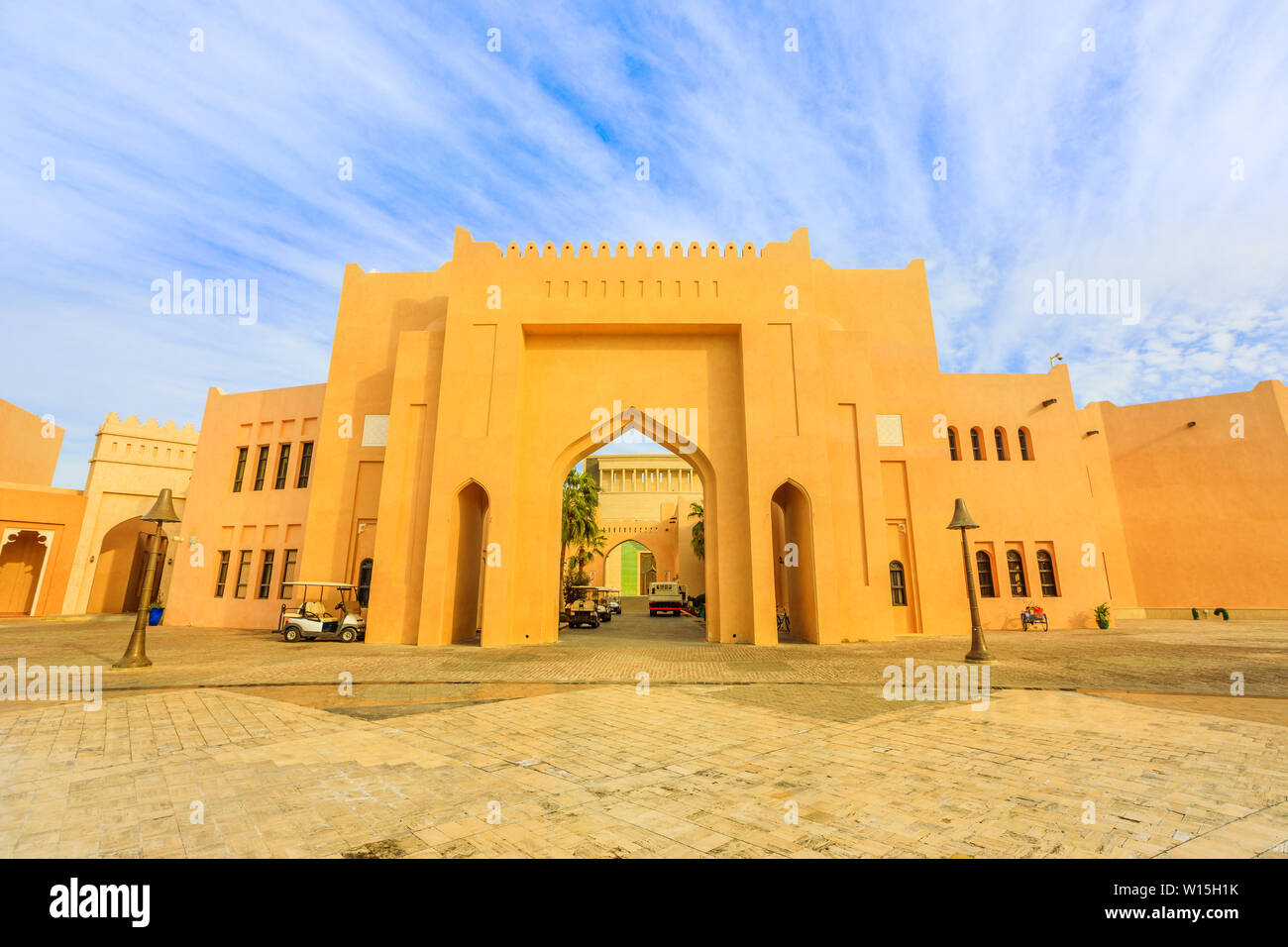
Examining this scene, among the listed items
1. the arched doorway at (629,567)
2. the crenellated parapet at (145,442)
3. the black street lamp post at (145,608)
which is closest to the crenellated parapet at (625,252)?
the black street lamp post at (145,608)

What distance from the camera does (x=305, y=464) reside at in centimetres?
1975

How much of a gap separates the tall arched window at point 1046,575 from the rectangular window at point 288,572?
25.2 meters

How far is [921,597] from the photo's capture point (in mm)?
16422

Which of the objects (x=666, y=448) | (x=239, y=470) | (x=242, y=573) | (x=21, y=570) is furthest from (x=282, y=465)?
(x=21, y=570)

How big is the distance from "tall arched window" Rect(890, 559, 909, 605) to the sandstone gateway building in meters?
0.09

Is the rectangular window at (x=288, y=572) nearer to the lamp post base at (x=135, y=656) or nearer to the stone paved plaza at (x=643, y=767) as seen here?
the lamp post base at (x=135, y=656)

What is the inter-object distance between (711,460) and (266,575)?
16175 millimetres

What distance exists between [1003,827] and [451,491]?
45.5 feet

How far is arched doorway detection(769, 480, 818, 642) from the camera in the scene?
14945 millimetres

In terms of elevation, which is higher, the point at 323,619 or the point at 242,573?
the point at 242,573

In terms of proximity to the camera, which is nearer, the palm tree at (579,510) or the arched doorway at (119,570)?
the arched doorway at (119,570)

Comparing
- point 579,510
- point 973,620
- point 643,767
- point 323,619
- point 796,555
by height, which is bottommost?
point 643,767

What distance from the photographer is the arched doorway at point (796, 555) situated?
14945 millimetres

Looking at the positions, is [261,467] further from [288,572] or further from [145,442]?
[145,442]
